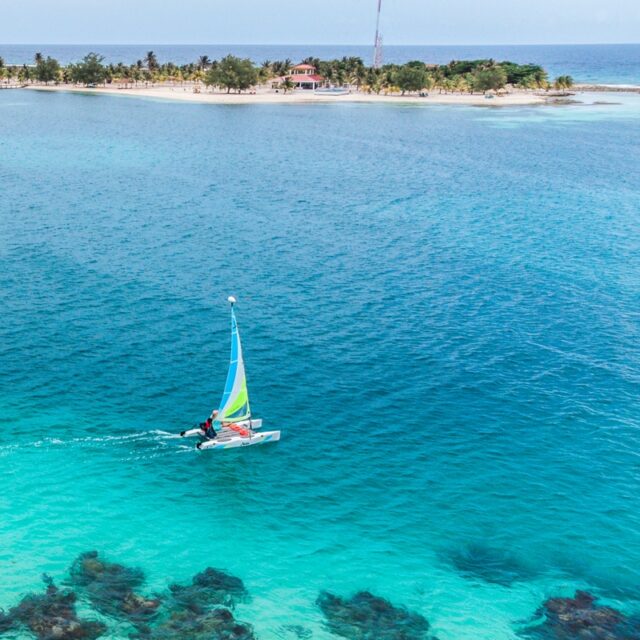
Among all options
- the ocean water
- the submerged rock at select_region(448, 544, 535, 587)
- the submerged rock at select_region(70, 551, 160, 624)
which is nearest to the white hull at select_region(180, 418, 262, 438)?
the ocean water

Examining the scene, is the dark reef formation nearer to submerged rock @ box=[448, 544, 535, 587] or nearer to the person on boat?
submerged rock @ box=[448, 544, 535, 587]

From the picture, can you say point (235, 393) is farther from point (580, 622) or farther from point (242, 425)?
point (580, 622)

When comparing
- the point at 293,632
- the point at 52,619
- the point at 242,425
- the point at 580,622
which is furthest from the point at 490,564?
the point at 52,619

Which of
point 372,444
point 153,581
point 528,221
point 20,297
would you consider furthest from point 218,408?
point 528,221

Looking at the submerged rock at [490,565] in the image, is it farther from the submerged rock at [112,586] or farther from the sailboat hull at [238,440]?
the submerged rock at [112,586]

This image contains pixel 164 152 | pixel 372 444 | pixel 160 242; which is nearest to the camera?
pixel 372 444

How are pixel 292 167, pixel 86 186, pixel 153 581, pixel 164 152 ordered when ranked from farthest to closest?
pixel 164 152, pixel 292 167, pixel 86 186, pixel 153 581

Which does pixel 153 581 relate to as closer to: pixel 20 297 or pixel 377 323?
pixel 377 323
